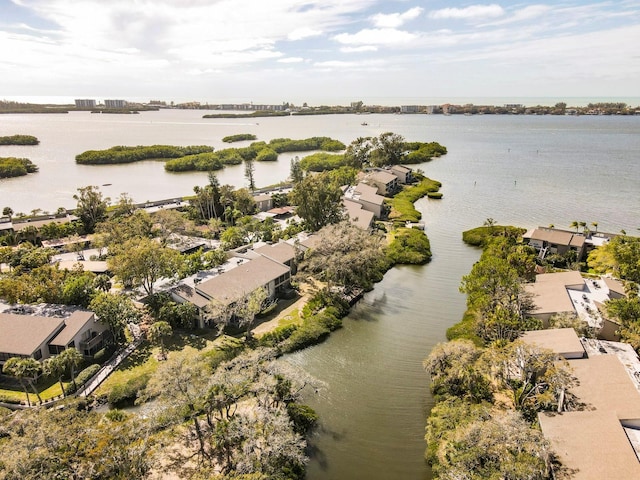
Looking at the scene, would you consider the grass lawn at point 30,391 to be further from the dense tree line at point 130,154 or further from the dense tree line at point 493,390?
the dense tree line at point 130,154

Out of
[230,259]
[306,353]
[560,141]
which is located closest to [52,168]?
[230,259]

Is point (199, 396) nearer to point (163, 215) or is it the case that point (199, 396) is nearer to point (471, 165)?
point (163, 215)

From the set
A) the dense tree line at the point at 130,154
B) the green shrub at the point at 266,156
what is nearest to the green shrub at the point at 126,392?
the green shrub at the point at 266,156

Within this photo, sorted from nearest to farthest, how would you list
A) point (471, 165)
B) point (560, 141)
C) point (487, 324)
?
point (487, 324), point (471, 165), point (560, 141)

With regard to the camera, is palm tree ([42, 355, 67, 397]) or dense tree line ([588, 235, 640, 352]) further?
dense tree line ([588, 235, 640, 352])

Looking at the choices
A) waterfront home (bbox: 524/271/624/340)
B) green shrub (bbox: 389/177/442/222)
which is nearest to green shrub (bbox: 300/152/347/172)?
green shrub (bbox: 389/177/442/222)

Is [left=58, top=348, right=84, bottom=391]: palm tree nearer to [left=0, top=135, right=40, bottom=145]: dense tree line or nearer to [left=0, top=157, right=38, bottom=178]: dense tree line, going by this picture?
[left=0, top=157, right=38, bottom=178]: dense tree line
